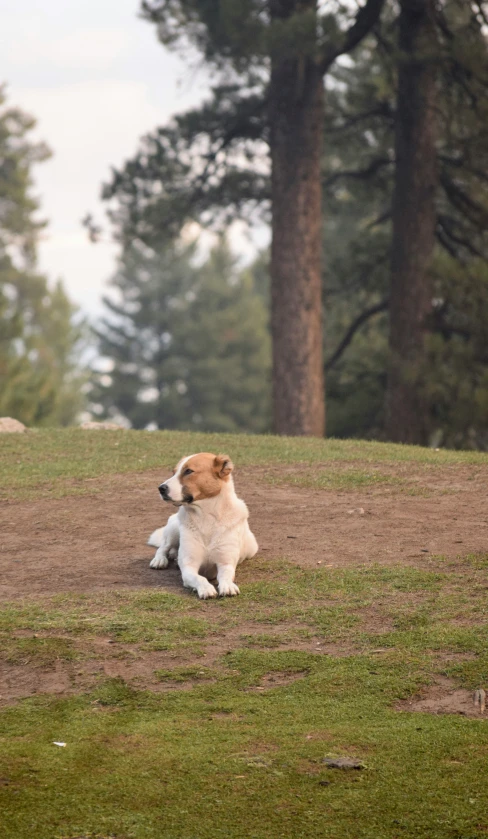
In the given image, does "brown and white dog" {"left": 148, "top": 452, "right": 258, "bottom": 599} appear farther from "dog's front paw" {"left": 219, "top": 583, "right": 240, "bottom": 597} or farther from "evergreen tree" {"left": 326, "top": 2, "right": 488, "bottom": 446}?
"evergreen tree" {"left": 326, "top": 2, "right": 488, "bottom": 446}

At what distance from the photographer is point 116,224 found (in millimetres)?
22906

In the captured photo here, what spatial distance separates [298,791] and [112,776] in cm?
81

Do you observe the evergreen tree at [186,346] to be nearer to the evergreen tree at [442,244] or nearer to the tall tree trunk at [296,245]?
the evergreen tree at [442,244]

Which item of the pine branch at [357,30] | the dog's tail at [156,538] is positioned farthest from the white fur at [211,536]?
the pine branch at [357,30]

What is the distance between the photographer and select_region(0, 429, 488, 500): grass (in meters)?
11.2

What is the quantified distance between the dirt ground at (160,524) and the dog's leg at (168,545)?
0.10m

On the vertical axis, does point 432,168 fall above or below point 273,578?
above

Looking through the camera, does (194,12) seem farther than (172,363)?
No

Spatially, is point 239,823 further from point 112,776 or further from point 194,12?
point 194,12

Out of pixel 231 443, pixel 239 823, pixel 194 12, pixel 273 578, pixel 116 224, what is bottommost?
pixel 239 823

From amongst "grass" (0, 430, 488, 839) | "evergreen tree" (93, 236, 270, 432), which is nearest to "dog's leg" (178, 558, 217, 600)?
"grass" (0, 430, 488, 839)

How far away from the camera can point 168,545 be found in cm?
810

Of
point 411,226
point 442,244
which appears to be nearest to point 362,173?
point 442,244

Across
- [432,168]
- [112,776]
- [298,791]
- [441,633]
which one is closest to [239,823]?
[298,791]
